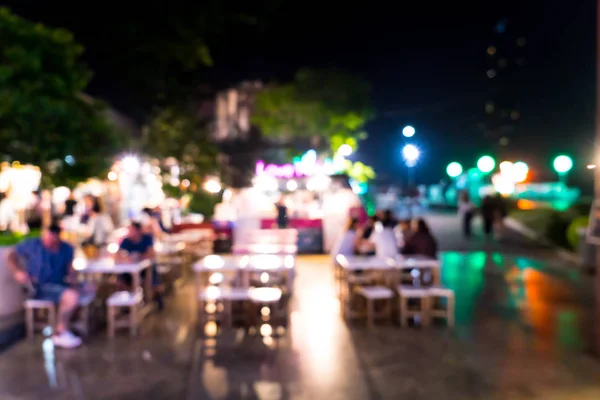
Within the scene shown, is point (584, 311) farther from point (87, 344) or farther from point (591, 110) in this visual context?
point (591, 110)

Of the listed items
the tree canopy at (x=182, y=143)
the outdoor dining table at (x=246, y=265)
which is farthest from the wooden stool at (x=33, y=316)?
the tree canopy at (x=182, y=143)

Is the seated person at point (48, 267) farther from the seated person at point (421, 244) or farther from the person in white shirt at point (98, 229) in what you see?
the person in white shirt at point (98, 229)

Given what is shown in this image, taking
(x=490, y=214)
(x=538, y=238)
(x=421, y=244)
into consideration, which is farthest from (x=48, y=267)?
(x=490, y=214)

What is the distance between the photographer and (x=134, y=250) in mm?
9328

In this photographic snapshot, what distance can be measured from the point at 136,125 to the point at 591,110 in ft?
65.8

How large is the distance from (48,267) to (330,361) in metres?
3.51

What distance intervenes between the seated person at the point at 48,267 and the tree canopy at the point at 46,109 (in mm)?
1308

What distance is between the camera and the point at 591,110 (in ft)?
97.7

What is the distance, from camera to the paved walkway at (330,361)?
5734mm

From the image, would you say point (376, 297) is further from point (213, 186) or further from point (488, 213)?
point (213, 186)

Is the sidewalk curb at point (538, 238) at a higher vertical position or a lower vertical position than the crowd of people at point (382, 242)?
lower

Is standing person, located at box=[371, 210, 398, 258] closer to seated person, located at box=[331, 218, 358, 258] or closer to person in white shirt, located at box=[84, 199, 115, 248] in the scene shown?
seated person, located at box=[331, 218, 358, 258]

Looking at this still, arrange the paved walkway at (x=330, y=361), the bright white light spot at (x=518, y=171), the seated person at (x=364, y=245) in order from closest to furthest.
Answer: the paved walkway at (x=330, y=361) → the seated person at (x=364, y=245) → the bright white light spot at (x=518, y=171)

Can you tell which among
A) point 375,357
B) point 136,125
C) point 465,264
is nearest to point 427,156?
point 136,125
